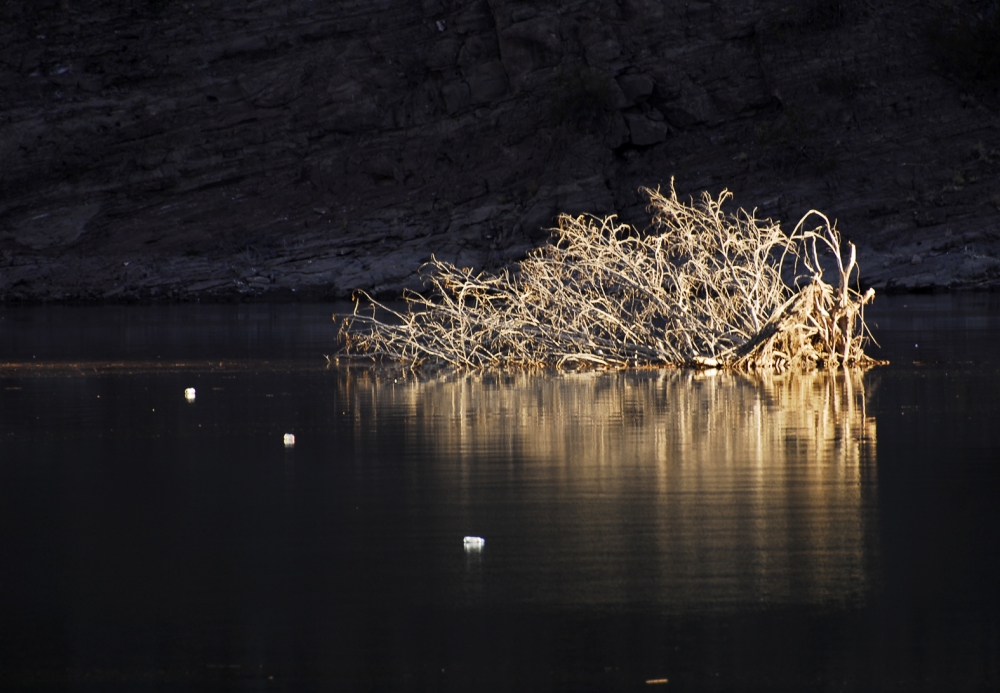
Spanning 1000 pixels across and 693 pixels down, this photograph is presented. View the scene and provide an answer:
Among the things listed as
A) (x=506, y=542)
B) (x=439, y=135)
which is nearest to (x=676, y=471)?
(x=506, y=542)

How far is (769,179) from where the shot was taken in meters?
47.8

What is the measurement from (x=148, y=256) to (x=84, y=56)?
12394 millimetres

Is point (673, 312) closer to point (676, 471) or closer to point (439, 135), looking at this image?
point (676, 471)

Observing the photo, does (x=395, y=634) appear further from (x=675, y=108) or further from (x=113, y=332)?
(x=675, y=108)

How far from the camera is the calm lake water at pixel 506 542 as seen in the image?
5.89 metres

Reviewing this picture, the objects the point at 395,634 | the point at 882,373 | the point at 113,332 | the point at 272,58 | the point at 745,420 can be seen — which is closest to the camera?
the point at 395,634

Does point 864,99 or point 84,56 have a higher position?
point 84,56

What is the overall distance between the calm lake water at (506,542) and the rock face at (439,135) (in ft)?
101

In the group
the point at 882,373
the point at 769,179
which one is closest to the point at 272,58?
the point at 769,179

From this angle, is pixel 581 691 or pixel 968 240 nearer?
pixel 581 691

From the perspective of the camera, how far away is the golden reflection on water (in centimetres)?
725

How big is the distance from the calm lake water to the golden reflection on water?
0.03m

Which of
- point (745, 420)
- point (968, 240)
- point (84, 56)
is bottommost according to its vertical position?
point (745, 420)

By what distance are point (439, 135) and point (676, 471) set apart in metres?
42.1
